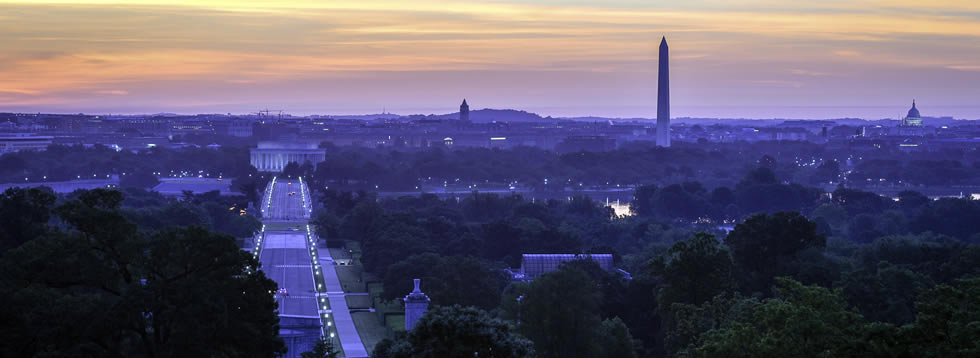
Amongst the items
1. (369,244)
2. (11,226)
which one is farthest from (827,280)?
(369,244)

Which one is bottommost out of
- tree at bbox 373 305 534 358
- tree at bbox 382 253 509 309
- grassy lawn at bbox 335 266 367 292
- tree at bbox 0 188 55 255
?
grassy lawn at bbox 335 266 367 292

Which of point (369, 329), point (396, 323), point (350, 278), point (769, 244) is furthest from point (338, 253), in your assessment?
point (769, 244)

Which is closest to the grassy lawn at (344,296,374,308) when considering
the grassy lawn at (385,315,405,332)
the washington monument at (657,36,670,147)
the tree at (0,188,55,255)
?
the grassy lawn at (385,315,405,332)

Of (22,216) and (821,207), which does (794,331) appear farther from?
(821,207)

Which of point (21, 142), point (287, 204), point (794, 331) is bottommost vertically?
point (287, 204)

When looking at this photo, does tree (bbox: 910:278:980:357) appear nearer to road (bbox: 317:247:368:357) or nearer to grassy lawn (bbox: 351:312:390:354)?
road (bbox: 317:247:368:357)

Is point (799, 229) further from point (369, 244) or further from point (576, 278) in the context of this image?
point (369, 244)

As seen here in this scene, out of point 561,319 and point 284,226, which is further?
point 284,226
